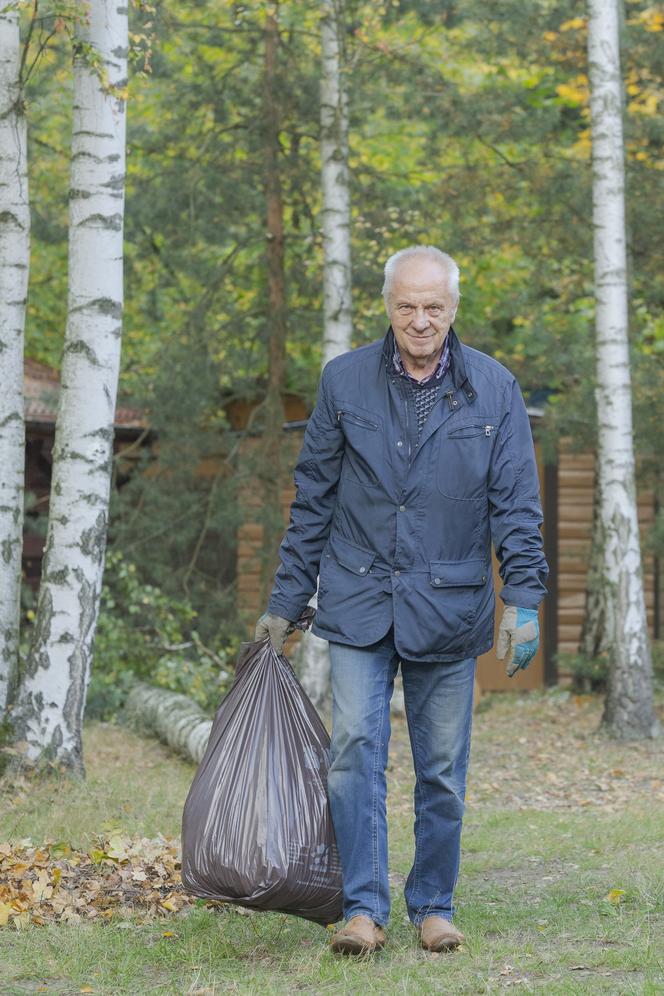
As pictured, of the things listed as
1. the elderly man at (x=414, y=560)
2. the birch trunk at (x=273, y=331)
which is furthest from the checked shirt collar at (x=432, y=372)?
the birch trunk at (x=273, y=331)

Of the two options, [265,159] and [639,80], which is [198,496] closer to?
[265,159]

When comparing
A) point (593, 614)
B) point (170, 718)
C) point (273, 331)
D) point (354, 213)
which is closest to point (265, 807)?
point (170, 718)

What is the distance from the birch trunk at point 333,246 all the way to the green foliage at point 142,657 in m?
0.91

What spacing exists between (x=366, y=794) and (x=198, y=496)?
10040 millimetres

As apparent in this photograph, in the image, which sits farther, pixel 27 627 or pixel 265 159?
pixel 27 627

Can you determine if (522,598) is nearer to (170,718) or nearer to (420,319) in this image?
(420,319)

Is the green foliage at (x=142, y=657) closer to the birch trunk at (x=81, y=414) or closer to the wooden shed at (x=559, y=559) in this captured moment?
the wooden shed at (x=559, y=559)

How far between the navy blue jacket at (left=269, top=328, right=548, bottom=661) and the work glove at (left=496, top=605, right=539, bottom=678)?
35 millimetres

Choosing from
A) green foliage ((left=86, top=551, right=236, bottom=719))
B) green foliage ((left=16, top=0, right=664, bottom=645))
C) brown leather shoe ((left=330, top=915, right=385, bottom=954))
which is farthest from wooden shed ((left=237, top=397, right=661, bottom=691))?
brown leather shoe ((left=330, top=915, right=385, bottom=954))

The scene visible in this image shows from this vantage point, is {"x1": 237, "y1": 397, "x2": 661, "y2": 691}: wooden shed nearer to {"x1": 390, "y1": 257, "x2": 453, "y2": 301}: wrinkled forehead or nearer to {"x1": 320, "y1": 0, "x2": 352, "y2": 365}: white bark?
{"x1": 320, "y1": 0, "x2": 352, "y2": 365}: white bark

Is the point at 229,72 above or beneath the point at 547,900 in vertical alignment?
above

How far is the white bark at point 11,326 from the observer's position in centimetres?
729

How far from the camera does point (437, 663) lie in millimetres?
4090

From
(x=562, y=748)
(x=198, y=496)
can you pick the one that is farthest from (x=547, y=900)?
(x=198, y=496)
